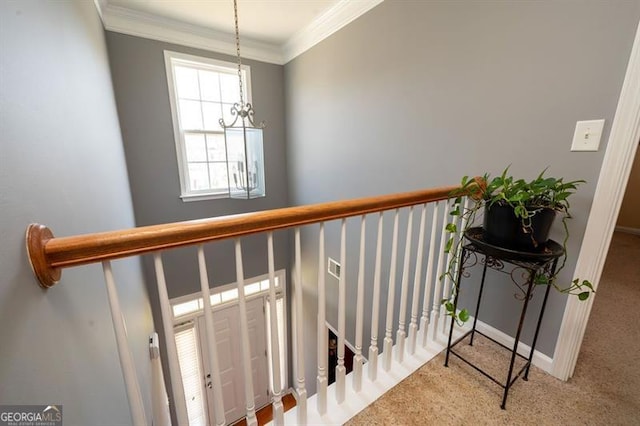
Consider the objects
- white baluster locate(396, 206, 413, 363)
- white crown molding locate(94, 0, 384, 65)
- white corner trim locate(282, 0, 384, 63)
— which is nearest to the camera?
white baluster locate(396, 206, 413, 363)

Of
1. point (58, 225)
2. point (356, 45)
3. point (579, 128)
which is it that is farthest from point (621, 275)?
point (58, 225)

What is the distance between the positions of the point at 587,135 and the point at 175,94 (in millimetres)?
3552

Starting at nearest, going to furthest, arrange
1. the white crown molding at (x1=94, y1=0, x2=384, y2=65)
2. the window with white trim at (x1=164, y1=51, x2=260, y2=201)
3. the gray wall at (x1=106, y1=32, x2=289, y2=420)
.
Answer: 1. the white crown molding at (x1=94, y1=0, x2=384, y2=65)
2. the gray wall at (x1=106, y1=32, x2=289, y2=420)
3. the window with white trim at (x1=164, y1=51, x2=260, y2=201)

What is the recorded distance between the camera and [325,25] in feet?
A: 8.52

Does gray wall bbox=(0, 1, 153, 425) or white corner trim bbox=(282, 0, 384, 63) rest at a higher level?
white corner trim bbox=(282, 0, 384, 63)

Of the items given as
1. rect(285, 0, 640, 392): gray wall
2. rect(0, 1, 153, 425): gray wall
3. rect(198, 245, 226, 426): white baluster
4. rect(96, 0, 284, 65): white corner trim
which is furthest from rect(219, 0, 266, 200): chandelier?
rect(198, 245, 226, 426): white baluster

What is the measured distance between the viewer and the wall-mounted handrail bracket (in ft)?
1.79

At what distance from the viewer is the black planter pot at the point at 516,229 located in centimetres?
103

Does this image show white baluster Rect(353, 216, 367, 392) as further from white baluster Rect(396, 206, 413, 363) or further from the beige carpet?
white baluster Rect(396, 206, 413, 363)

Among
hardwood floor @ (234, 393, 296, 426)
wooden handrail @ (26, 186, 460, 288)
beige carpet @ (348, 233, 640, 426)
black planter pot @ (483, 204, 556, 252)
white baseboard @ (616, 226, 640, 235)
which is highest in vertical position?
wooden handrail @ (26, 186, 460, 288)

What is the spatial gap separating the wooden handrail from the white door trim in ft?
3.90

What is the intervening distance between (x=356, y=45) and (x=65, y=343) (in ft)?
8.86

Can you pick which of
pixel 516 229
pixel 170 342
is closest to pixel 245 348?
pixel 170 342

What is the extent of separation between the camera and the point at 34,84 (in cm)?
79
